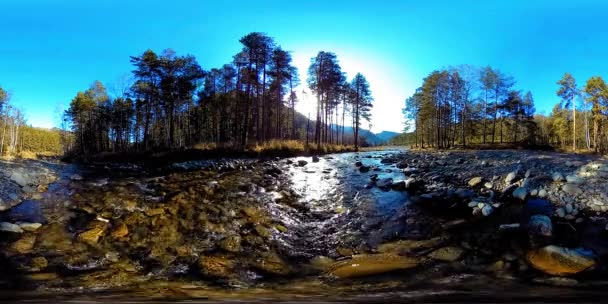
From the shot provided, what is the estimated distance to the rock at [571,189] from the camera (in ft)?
27.1

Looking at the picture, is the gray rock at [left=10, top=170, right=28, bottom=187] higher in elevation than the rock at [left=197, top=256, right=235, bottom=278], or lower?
higher

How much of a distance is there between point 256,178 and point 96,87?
52664mm

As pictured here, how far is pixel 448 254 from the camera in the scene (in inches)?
232

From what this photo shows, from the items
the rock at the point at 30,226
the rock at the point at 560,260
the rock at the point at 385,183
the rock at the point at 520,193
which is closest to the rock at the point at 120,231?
the rock at the point at 30,226

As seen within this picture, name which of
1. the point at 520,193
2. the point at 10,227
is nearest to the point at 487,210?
the point at 520,193

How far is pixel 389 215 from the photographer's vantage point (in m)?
8.44

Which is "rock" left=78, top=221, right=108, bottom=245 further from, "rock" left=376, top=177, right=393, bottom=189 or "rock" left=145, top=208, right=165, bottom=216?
"rock" left=376, top=177, right=393, bottom=189

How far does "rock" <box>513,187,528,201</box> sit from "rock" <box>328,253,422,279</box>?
15.4 ft

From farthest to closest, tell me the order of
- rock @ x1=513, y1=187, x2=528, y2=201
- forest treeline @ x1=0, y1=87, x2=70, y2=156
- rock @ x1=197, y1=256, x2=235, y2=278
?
forest treeline @ x1=0, y1=87, x2=70, y2=156
rock @ x1=513, y1=187, x2=528, y2=201
rock @ x1=197, y1=256, x2=235, y2=278

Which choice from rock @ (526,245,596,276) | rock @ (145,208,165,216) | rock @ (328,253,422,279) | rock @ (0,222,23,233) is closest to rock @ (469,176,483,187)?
rock @ (526,245,596,276)

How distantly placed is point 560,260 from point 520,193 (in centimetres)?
402

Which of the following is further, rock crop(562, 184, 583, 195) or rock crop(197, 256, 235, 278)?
rock crop(562, 184, 583, 195)

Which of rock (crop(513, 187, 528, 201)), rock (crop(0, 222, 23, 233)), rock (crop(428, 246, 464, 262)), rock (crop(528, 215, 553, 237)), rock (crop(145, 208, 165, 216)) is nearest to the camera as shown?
rock (crop(428, 246, 464, 262))

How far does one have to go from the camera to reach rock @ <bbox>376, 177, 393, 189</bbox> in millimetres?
11273
